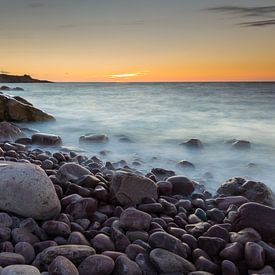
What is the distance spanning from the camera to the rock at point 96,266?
2.79 meters

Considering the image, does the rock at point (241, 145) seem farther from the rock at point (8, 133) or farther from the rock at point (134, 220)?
the rock at point (134, 220)

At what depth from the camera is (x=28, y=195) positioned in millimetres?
3490

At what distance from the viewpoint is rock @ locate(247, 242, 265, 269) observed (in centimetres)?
312

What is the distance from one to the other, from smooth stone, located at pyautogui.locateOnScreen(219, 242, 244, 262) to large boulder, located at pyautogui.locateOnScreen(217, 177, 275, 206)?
1.75 metres

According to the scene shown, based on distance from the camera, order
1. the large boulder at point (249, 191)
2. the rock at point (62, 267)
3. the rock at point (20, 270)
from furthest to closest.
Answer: the large boulder at point (249, 191) → the rock at point (62, 267) → the rock at point (20, 270)

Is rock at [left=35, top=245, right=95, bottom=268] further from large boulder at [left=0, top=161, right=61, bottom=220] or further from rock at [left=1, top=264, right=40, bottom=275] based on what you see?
large boulder at [left=0, top=161, right=61, bottom=220]

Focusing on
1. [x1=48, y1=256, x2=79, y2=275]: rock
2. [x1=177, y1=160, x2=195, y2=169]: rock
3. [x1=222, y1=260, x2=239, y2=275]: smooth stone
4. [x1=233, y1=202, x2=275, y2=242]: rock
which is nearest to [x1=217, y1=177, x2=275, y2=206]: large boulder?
[x1=233, y1=202, x2=275, y2=242]: rock

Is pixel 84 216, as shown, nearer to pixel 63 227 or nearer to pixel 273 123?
pixel 63 227

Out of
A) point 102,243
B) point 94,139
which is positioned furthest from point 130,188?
point 94,139

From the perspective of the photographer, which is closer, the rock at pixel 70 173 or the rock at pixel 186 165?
the rock at pixel 70 173

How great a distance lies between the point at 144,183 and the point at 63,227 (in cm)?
124

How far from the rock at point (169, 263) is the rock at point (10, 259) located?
0.95m

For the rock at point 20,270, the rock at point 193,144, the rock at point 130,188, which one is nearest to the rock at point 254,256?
the rock at point 130,188

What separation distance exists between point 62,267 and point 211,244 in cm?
127
